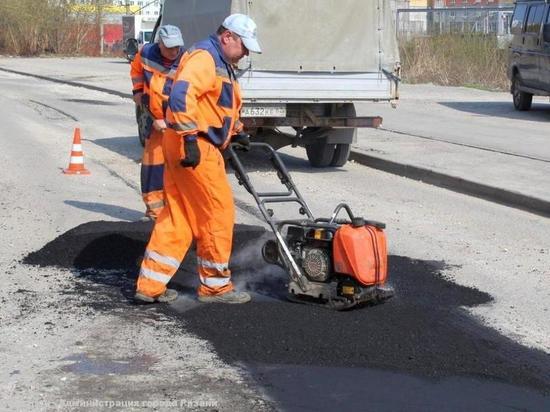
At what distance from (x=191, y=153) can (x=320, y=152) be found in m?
8.36

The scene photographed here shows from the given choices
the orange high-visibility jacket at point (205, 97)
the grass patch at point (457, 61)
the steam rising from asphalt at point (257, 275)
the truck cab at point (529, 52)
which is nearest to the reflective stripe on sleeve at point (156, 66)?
the steam rising from asphalt at point (257, 275)

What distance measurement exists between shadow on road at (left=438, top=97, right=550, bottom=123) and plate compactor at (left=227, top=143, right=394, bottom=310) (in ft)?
51.1

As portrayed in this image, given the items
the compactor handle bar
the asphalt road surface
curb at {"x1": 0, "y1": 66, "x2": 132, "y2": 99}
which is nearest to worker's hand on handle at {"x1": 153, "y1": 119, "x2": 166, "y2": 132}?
the asphalt road surface

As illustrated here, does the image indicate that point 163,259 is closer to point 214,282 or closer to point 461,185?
point 214,282

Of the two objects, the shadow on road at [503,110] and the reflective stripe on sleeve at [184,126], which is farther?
the shadow on road at [503,110]

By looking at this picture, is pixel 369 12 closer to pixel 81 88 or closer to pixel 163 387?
pixel 163 387

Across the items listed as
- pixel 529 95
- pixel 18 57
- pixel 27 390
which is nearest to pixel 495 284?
pixel 27 390

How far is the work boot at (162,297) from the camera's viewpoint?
23.6 ft

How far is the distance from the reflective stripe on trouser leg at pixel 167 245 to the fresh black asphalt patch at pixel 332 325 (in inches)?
8.3

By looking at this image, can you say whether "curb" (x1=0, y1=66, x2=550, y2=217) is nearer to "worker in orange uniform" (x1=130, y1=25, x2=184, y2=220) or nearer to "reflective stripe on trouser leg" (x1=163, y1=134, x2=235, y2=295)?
"worker in orange uniform" (x1=130, y1=25, x2=184, y2=220)

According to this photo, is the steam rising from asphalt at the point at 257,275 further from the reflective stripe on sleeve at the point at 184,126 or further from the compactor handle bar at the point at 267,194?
the reflective stripe on sleeve at the point at 184,126

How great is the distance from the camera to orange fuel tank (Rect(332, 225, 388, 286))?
677cm

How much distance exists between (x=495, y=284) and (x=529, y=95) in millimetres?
16417

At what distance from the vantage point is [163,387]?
5.59 metres
